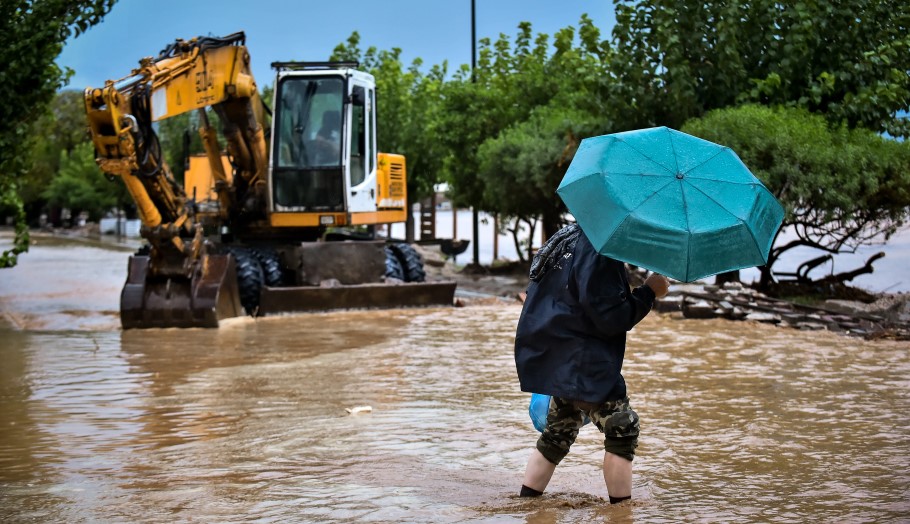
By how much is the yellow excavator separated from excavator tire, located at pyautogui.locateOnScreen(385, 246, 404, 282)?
0.12ft

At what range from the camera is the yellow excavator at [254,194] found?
52.5 feet

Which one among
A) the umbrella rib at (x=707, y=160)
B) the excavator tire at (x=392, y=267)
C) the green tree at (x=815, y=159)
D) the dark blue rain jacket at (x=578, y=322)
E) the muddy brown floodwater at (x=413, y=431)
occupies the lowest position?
the muddy brown floodwater at (x=413, y=431)

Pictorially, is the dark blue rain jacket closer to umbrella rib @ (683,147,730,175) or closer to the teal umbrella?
the teal umbrella

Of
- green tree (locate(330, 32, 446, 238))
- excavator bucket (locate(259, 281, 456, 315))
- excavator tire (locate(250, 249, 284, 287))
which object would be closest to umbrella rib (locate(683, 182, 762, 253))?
excavator bucket (locate(259, 281, 456, 315))

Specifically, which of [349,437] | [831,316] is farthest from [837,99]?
[349,437]

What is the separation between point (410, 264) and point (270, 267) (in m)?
3.52

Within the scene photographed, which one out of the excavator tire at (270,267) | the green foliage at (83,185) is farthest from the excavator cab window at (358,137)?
the green foliage at (83,185)

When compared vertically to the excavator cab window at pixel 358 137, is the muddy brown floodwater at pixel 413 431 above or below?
below

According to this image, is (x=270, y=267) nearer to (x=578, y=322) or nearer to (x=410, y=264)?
(x=410, y=264)

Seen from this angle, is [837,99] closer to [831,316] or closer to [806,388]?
[831,316]

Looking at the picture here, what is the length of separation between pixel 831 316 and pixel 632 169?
35.6ft

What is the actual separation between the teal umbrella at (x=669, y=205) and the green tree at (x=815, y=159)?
40.3ft

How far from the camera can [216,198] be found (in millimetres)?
21688

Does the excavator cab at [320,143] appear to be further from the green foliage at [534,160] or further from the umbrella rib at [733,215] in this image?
the umbrella rib at [733,215]
